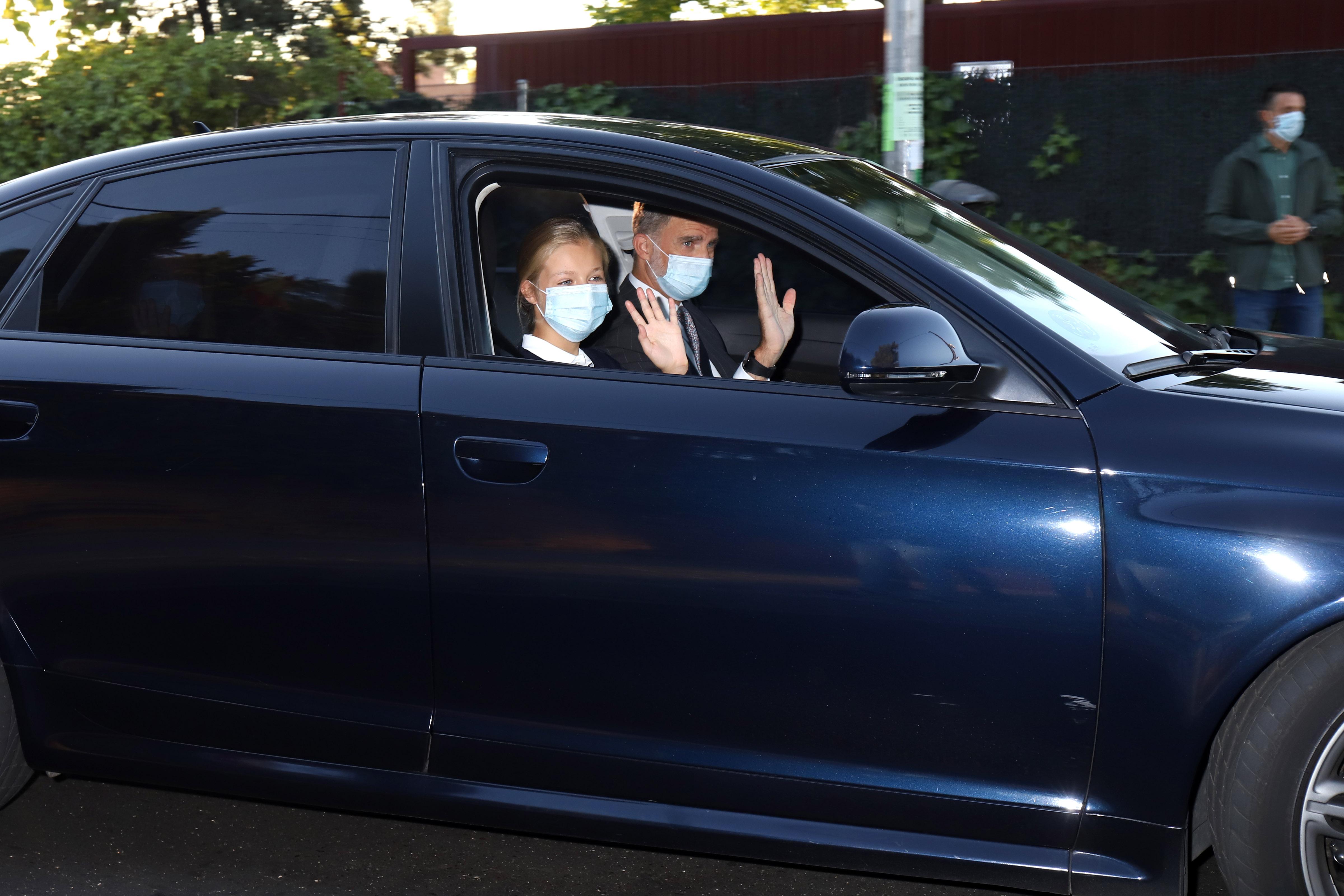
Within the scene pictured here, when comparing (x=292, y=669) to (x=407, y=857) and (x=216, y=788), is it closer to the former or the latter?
(x=216, y=788)

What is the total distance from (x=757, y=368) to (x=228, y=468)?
134 cm

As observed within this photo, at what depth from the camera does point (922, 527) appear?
2.57 metres

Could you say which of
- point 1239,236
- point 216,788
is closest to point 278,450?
point 216,788

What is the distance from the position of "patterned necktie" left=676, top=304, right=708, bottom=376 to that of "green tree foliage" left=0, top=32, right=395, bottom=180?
33.8ft

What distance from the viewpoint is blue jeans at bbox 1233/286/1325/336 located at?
616cm

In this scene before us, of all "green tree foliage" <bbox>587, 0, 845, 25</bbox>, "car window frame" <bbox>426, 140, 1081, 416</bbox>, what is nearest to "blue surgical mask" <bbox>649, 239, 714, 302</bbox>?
"car window frame" <bbox>426, 140, 1081, 416</bbox>

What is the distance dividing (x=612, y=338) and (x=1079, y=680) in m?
1.50

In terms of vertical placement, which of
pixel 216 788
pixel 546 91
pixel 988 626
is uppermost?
pixel 546 91

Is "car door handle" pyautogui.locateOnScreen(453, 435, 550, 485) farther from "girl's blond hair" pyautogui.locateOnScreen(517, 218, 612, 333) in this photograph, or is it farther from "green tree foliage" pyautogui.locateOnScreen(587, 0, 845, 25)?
"green tree foliage" pyautogui.locateOnScreen(587, 0, 845, 25)

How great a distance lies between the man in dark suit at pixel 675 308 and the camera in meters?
3.33

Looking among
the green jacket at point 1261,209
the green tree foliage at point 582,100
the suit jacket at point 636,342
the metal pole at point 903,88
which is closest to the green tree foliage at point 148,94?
the green tree foliage at point 582,100

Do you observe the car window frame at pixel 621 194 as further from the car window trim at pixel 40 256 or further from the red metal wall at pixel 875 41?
the red metal wall at pixel 875 41

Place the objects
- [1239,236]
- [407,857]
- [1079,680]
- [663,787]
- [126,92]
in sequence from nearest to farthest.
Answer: [1079,680], [663,787], [407,857], [1239,236], [126,92]

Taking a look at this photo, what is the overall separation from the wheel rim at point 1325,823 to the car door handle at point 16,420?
2.63 meters
